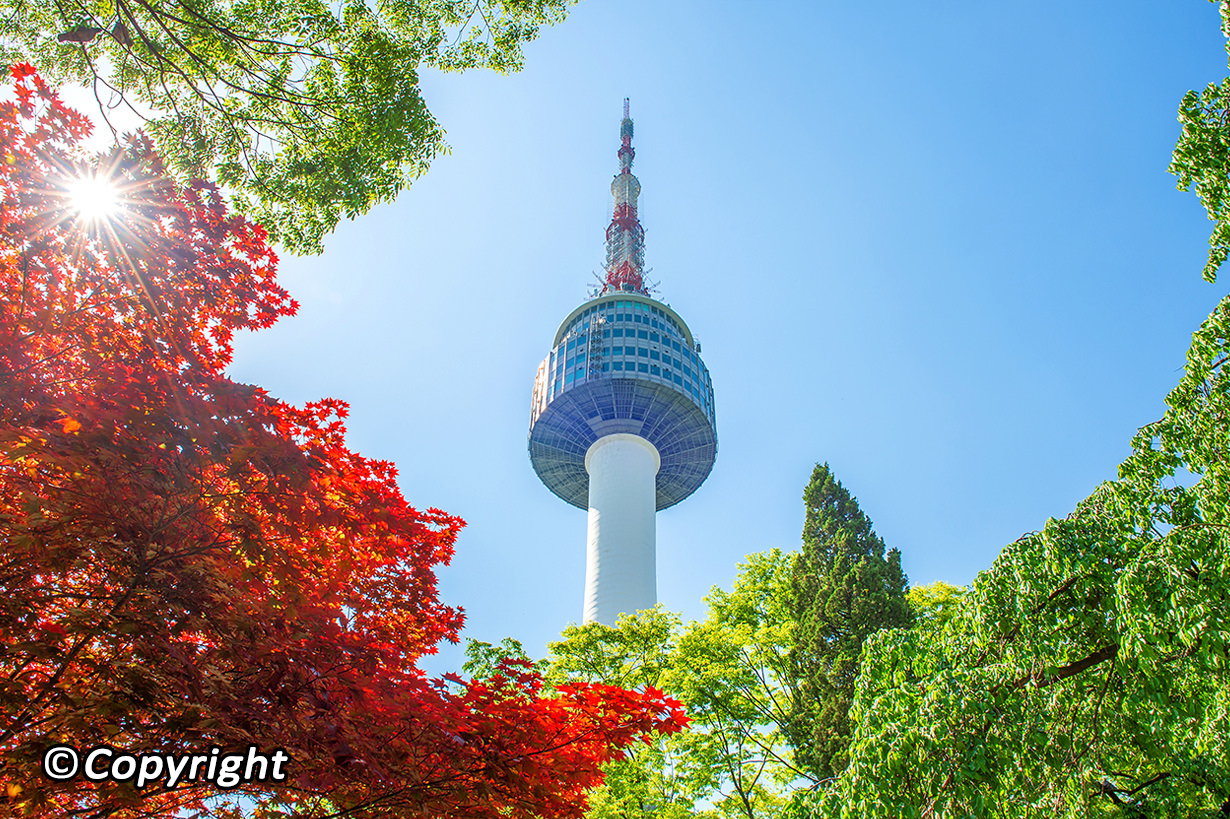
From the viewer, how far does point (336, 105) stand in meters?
8.94

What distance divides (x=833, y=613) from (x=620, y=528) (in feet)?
122

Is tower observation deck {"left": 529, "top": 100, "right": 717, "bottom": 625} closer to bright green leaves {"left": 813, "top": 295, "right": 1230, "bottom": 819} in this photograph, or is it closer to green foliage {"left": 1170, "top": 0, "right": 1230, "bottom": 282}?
bright green leaves {"left": 813, "top": 295, "right": 1230, "bottom": 819}

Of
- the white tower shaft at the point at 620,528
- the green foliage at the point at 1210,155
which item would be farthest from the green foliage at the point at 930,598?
the white tower shaft at the point at 620,528

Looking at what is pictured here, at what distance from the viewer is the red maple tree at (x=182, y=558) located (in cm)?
464

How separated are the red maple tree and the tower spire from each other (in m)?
58.8

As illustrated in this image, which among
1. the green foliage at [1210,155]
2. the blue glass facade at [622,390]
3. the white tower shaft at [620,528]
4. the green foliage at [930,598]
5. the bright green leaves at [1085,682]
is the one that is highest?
the blue glass facade at [622,390]

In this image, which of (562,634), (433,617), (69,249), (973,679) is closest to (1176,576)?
(973,679)

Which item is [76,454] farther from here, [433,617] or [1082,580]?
[1082,580]

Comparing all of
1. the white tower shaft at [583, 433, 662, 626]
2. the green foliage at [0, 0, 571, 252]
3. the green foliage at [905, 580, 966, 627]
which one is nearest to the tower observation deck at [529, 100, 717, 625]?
the white tower shaft at [583, 433, 662, 626]

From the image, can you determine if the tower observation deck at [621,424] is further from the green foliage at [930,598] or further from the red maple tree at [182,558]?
the red maple tree at [182,558]

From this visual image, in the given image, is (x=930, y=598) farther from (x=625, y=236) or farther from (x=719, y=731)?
(x=625, y=236)

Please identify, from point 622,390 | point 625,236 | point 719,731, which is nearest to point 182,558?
point 719,731

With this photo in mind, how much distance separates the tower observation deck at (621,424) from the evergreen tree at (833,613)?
32269 mm

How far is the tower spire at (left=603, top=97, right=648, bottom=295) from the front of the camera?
215 feet
